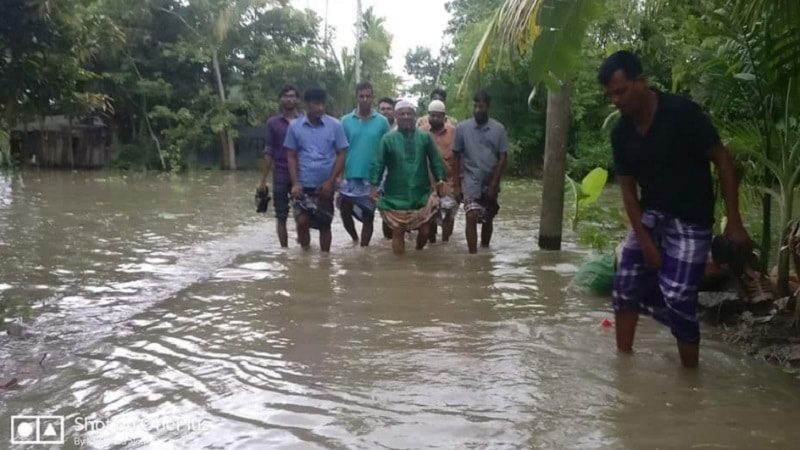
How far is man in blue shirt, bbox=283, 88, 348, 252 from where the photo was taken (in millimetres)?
8453

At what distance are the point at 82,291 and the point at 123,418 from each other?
10.6 ft

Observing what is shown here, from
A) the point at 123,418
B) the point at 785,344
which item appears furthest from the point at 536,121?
the point at 123,418

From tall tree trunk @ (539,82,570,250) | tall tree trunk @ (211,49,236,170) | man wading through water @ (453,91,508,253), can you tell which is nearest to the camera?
tall tree trunk @ (539,82,570,250)

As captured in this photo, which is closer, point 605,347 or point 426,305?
point 605,347

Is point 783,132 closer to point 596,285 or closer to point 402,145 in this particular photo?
point 596,285

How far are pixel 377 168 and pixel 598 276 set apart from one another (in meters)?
2.86

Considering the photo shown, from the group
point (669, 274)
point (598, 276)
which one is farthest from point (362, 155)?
point (669, 274)

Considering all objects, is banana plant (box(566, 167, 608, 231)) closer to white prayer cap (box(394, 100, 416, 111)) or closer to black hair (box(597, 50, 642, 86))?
white prayer cap (box(394, 100, 416, 111))

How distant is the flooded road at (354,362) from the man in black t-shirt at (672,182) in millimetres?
485

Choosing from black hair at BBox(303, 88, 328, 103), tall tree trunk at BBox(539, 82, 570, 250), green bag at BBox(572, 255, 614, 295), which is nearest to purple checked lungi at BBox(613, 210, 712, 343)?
green bag at BBox(572, 255, 614, 295)

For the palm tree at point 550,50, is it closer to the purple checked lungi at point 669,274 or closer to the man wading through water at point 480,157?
the man wading through water at point 480,157

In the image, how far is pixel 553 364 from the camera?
4.48 metres

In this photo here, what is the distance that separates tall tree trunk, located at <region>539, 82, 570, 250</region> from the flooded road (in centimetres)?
49

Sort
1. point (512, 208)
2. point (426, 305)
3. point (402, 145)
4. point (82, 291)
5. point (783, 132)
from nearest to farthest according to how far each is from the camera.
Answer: point (783, 132) → point (426, 305) → point (82, 291) → point (402, 145) → point (512, 208)
